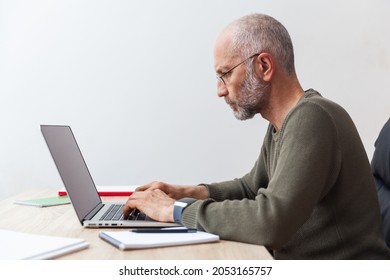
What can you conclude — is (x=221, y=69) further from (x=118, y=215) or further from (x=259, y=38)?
(x=118, y=215)

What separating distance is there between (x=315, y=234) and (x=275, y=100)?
37cm

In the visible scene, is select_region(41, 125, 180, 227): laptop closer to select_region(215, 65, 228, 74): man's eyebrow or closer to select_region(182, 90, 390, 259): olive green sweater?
select_region(182, 90, 390, 259): olive green sweater

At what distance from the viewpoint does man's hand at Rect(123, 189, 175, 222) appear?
1.13 metres

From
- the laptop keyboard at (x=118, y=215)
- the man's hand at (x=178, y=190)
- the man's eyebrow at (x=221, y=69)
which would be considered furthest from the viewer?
the man's hand at (x=178, y=190)

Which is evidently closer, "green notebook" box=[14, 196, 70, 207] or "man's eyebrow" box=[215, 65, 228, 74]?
"man's eyebrow" box=[215, 65, 228, 74]

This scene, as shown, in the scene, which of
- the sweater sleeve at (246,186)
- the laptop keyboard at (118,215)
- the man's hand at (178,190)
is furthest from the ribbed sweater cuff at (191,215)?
the sweater sleeve at (246,186)

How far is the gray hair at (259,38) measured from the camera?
4.09ft

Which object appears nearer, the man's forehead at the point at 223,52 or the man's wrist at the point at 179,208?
the man's wrist at the point at 179,208

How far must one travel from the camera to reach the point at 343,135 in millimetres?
1099

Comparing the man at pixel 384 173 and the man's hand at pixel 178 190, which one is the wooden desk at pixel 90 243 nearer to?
the man's hand at pixel 178 190

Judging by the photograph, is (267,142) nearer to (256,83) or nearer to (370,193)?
(256,83)

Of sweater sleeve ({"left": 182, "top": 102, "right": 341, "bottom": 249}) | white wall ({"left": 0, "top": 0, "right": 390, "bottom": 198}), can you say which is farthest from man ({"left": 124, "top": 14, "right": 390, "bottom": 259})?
white wall ({"left": 0, "top": 0, "right": 390, "bottom": 198})

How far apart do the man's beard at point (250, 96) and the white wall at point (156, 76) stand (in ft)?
4.20

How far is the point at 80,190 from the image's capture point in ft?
4.17
